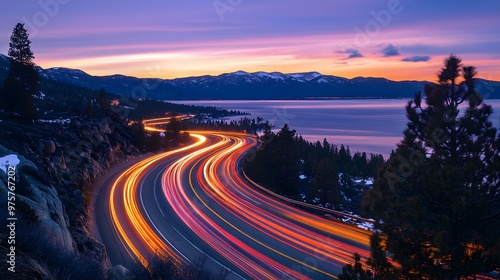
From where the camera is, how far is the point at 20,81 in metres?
32.5

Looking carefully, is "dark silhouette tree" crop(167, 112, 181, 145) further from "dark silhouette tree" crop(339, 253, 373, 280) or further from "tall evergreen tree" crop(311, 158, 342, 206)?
"dark silhouette tree" crop(339, 253, 373, 280)

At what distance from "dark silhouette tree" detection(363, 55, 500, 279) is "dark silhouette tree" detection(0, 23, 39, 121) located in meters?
29.2

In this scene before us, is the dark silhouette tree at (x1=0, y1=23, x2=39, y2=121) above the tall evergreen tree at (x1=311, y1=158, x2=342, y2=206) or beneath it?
above

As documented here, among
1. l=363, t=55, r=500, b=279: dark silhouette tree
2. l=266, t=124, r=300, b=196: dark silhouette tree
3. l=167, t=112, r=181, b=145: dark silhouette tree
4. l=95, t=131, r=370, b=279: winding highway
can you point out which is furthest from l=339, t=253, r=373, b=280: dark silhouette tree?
l=167, t=112, r=181, b=145: dark silhouette tree

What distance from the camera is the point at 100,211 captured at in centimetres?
2389

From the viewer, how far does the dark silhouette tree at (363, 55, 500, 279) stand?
333 inches

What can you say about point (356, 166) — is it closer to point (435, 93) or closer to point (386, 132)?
point (435, 93)

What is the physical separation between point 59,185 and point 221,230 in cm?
962

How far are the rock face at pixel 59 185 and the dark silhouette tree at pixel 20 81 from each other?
164 centimetres

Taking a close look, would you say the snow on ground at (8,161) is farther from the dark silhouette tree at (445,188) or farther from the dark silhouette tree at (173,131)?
the dark silhouette tree at (173,131)

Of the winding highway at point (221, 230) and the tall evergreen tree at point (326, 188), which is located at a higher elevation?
the winding highway at point (221, 230)

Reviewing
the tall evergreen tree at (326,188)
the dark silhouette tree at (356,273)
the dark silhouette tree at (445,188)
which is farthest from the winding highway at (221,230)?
the tall evergreen tree at (326,188)

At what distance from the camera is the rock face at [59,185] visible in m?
8.12

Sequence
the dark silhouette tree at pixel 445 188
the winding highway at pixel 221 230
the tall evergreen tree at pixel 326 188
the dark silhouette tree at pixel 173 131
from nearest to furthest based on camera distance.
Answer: the dark silhouette tree at pixel 445 188 → the winding highway at pixel 221 230 → the tall evergreen tree at pixel 326 188 → the dark silhouette tree at pixel 173 131
